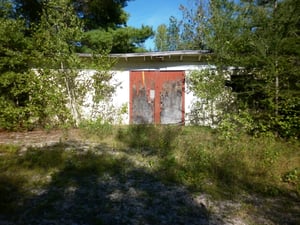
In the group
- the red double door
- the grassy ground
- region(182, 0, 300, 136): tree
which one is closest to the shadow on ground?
the grassy ground

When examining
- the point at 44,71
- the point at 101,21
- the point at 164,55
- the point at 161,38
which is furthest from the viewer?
the point at 161,38

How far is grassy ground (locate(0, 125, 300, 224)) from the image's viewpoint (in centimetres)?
420

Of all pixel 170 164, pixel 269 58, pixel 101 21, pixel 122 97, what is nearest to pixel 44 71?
pixel 122 97

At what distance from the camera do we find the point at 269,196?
13.4ft

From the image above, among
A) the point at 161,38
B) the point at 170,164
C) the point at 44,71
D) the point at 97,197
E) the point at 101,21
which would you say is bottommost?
the point at 97,197

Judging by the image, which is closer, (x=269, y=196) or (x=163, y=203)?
(x=163, y=203)

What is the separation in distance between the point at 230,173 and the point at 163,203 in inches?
65.1

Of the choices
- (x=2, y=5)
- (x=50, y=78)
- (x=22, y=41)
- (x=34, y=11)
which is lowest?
(x=50, y=78)

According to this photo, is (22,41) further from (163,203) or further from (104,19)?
(104,19)

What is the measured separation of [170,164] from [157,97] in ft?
13.6

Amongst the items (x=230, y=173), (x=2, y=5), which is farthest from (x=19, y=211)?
(x=2, y=5)

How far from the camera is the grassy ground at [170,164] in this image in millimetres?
4203

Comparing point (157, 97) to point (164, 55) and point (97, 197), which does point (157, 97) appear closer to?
point (164, 55)

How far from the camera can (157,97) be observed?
29.6 ft
